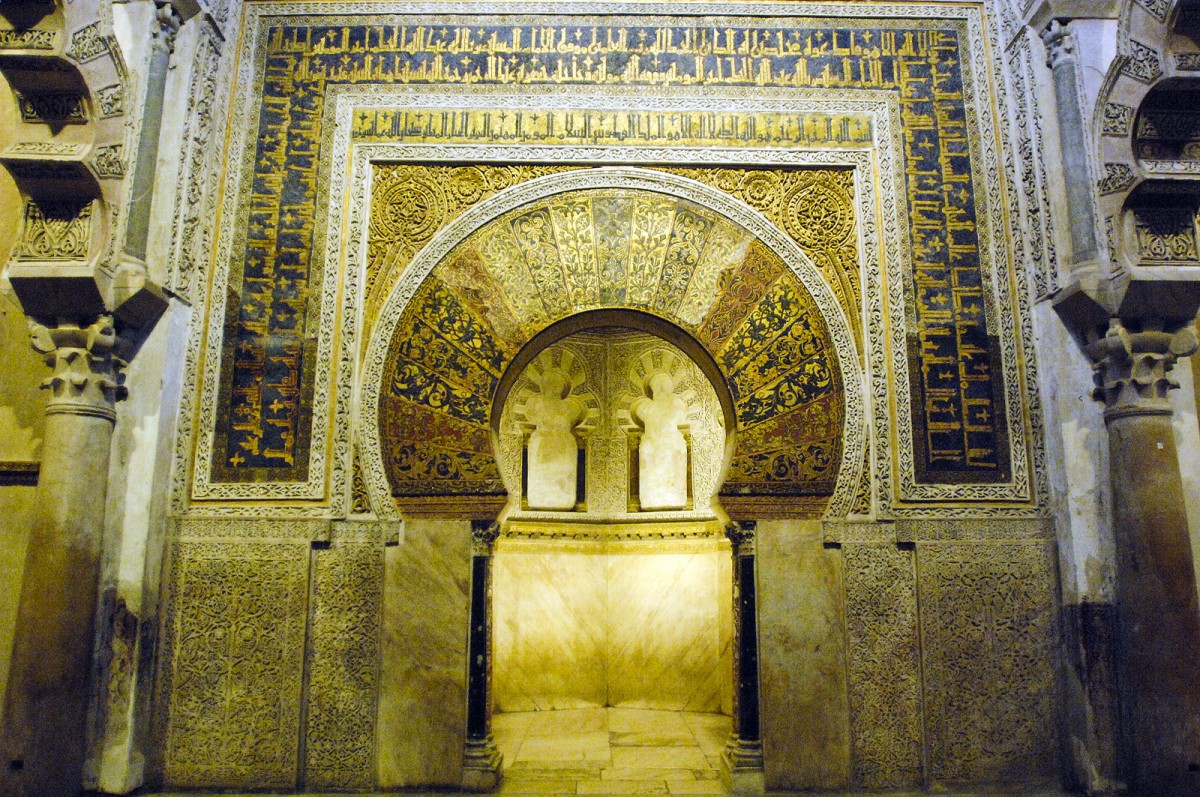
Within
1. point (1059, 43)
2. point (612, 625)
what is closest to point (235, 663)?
point (612, 625)

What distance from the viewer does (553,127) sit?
4.94 m

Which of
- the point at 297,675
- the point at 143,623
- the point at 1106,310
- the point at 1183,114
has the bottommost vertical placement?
the point at 297,675

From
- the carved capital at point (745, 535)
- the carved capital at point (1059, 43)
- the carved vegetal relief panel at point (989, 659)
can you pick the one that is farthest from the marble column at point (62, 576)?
the carved capital at point (1059, 43)

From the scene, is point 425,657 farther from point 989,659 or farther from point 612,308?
point 989,659

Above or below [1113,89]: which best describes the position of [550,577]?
below

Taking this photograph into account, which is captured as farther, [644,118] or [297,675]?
[644,118]

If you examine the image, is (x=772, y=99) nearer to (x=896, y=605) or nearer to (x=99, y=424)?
(x=896, y=605)

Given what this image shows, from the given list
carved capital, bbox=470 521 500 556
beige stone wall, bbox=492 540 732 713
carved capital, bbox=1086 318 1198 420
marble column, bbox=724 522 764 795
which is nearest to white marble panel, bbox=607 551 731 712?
beige stone wall, bbox=492 540 732 713

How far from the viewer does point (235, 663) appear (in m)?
4.32

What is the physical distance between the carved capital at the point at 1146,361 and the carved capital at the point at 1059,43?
148 cm

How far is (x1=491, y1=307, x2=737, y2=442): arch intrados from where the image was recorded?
469 centimetres

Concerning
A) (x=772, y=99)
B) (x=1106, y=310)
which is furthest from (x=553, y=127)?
(x=1106, y=310)

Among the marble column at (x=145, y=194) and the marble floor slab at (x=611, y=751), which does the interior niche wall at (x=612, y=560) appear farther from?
the marble column at (x=145, y=194)

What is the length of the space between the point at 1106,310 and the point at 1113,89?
1.07 metres
